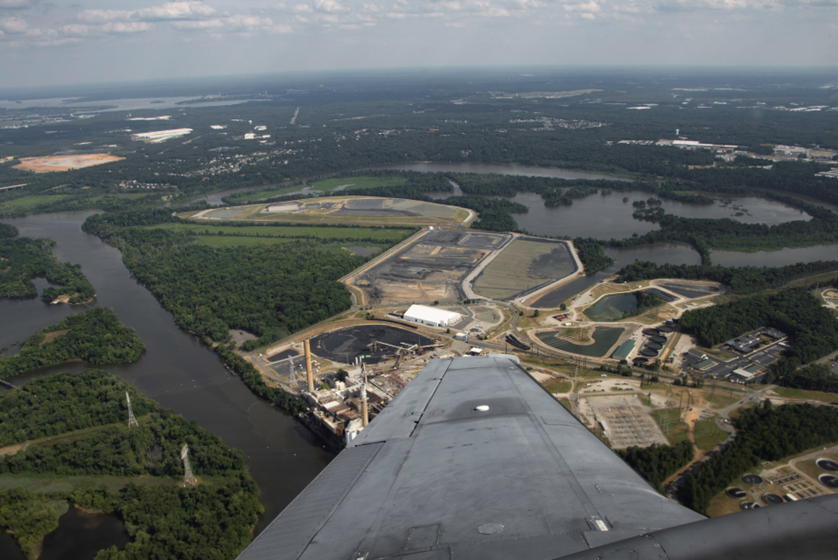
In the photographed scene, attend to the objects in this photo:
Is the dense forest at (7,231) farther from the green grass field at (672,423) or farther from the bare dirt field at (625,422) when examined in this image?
the green grass field at (672,423)

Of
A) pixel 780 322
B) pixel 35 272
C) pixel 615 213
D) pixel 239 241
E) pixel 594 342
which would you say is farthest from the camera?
pixel 615 213

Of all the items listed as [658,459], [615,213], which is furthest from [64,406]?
[615,213]

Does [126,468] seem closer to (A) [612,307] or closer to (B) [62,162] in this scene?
(A) [612,307]

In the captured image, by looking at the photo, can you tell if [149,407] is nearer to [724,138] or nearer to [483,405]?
[483,405]

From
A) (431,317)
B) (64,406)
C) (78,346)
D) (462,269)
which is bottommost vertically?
(64,406)

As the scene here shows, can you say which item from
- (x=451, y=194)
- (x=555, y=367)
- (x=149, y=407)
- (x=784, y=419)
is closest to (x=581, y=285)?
(x=555, y=367)

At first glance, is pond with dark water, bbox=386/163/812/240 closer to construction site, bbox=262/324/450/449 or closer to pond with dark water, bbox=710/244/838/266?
pond with dark water, bbox=710/244/838/266
